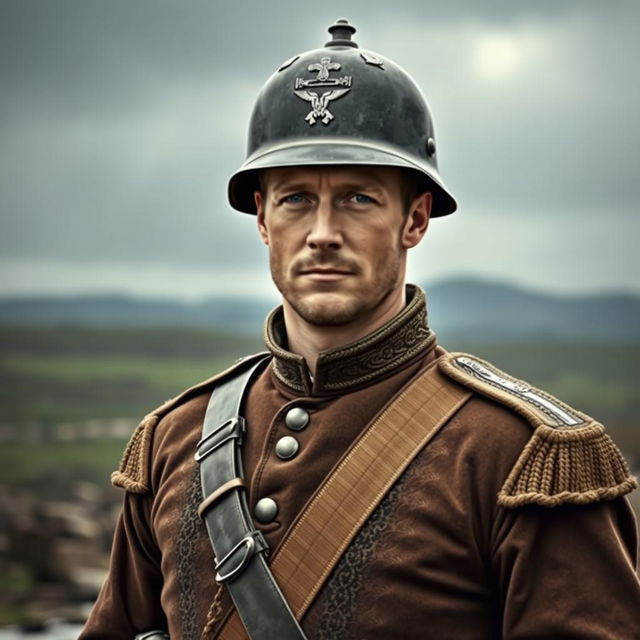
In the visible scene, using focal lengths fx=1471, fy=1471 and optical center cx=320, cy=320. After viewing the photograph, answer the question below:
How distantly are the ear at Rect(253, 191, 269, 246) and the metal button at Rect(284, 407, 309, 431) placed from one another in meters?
0.48

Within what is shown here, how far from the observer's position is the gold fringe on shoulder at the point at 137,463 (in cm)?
436

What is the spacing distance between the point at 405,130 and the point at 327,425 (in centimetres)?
84

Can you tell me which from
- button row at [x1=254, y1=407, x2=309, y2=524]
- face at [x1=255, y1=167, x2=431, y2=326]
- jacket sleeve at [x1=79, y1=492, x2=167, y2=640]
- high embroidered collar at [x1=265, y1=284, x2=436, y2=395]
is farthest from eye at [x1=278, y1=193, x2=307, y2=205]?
jacket sleeve at [x1=79, y1=492, x2=167, y2=640]

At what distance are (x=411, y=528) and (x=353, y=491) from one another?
0.19 m

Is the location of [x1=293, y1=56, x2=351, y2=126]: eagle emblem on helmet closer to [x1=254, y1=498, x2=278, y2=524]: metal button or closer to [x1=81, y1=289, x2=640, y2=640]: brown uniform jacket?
[x1=81, y1=289, x2=640, y2=640]: brown uniform jacket

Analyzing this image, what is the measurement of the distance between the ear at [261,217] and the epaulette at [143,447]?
49cm

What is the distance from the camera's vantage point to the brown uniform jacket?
141 inches

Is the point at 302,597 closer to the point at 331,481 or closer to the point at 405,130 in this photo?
the point at 331,481

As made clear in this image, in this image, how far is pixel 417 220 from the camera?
13.6ft

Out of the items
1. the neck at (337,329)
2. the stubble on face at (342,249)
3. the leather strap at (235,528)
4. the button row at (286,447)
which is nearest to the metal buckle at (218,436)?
the leather strap at (235,528)

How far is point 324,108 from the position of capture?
4031 millimetres

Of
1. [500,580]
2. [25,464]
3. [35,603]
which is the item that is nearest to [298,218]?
[500,580]

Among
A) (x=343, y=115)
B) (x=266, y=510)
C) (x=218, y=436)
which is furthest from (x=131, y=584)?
(x=343, y=115)

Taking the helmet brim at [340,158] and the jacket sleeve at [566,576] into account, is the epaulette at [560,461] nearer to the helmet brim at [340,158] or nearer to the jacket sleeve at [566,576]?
the jacket sleeve at [566,576]
